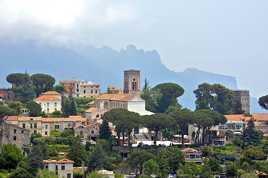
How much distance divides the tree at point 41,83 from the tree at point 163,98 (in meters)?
7.58

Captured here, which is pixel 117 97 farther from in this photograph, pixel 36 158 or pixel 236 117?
pixel 36 158

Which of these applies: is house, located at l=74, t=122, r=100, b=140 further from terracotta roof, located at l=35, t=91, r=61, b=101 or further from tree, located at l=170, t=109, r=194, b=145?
terracotta roof, located at l=35, t=91, r=61, b=101

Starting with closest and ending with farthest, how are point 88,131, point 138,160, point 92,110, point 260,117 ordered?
point 138,160, point 88,131, point 92,110, point 260,117

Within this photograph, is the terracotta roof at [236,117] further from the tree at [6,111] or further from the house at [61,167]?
the house at [61,167]

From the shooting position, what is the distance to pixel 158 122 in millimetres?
63438

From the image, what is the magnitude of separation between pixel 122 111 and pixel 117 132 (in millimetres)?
1944

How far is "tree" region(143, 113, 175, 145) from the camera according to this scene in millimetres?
63469

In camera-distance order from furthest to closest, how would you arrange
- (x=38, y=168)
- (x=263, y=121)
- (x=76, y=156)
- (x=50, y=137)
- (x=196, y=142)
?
(x=263, y=121)
(x=196, y=142)
(x=50, y=137)
(x=76, y=156)
(x=38, y=168)

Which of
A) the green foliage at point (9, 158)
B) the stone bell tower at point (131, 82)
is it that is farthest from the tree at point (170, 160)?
the stone bell tower at point (131, 82)

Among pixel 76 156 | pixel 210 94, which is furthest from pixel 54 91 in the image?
pixel 76 156

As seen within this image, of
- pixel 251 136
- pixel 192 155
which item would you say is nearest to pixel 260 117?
pixel 251 136

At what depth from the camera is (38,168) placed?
52.2m

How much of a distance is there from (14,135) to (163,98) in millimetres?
19807

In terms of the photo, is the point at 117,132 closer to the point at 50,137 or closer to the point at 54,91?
the point at 50,137
